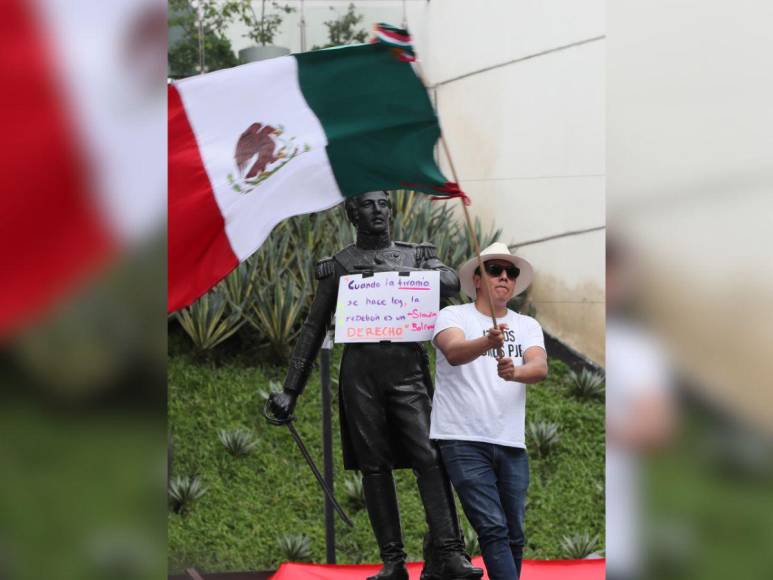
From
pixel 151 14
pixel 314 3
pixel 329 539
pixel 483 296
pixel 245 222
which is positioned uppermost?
pixel 314 3

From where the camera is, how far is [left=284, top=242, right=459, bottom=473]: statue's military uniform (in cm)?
513

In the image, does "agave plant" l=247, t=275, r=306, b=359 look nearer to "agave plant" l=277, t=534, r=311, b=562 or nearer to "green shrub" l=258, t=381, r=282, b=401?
"green shrub" l=258, t=381, r=282, b=401

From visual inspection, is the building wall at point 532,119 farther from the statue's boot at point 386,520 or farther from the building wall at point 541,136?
the statue's boot at point 386,520

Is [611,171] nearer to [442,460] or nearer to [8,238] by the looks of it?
[8,238]

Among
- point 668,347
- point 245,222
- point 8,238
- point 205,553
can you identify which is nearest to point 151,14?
point 8,238

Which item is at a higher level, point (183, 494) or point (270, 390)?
point (270, 390)

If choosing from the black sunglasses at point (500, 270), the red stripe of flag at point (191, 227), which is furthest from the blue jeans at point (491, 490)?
the red stripe of flag at point (191, 227)

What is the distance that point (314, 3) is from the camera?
9.97 metres

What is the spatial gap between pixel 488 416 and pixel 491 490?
0.28 meters

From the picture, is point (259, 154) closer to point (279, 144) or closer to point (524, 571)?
point (279, 144)

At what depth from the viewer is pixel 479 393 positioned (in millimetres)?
4613

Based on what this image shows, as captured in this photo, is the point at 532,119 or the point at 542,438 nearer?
the point at 542,438

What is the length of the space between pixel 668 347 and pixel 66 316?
1.92 feet

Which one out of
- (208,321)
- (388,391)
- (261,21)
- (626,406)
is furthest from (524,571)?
(261,21)
